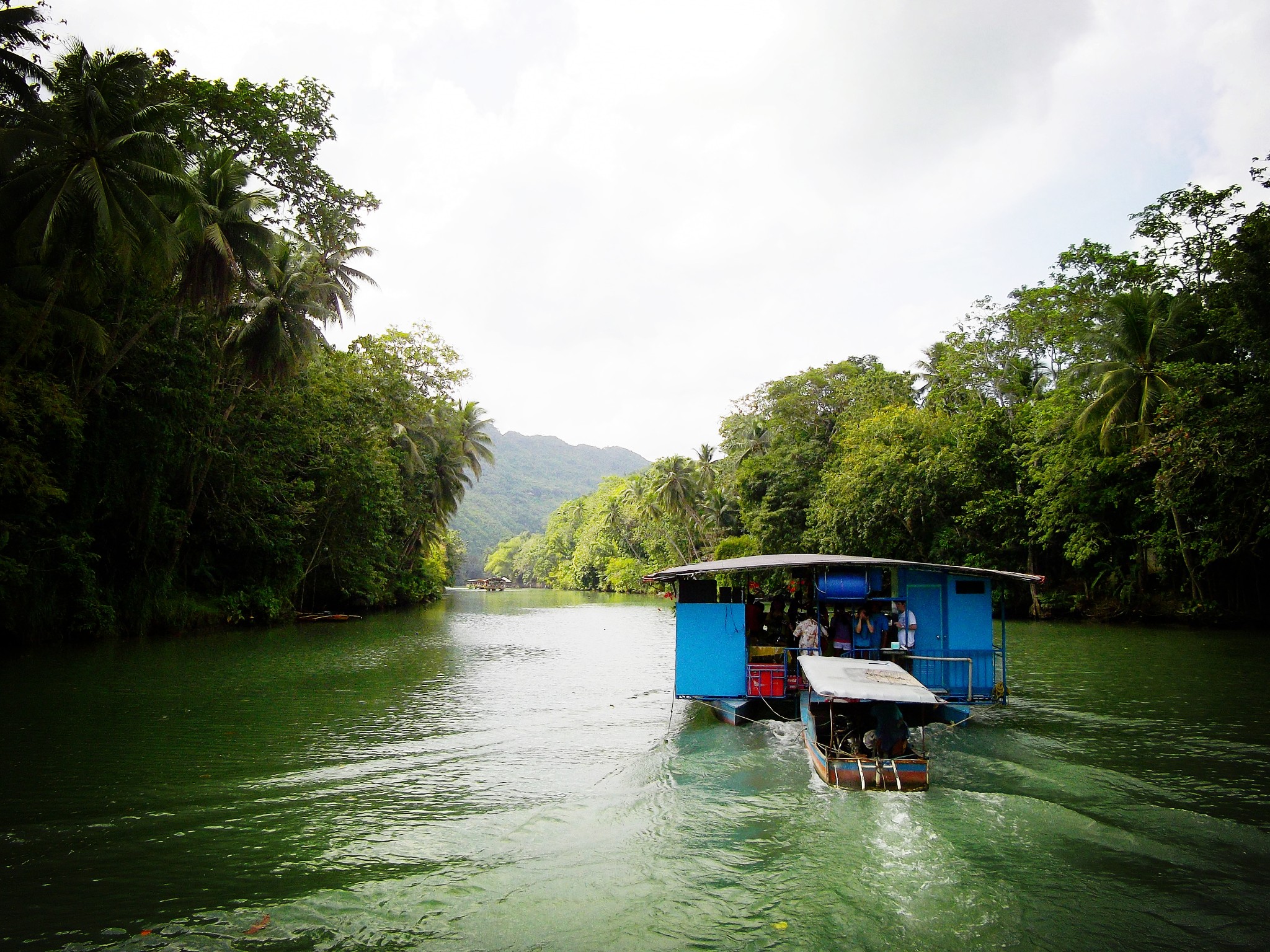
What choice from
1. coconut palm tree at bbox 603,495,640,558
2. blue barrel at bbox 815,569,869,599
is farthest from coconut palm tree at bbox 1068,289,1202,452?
coconut palm tree at bbox 603,495,640,558

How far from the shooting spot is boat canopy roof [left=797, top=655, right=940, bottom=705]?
351 inches

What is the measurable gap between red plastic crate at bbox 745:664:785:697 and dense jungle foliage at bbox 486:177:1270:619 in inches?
647

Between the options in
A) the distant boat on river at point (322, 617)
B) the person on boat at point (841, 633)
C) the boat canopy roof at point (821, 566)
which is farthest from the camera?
the distant boat on river at point (322, 617)

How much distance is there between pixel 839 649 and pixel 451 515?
142ft

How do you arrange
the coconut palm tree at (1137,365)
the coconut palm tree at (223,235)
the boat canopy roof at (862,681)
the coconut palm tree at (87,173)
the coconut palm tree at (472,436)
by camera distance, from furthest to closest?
the coconut palm tree at (472,436)
the coconut palm tree at (1137,365)
the coconut palm tree at (223,235)
the coconut palm tree at (87,173)
the boat canopy roof at (862,681)

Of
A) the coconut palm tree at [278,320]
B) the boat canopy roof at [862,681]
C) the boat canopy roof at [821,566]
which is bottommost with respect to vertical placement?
the boat canopy roof at [862,681]

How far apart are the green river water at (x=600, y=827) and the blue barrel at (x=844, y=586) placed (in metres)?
2.38

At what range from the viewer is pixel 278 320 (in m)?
23.6

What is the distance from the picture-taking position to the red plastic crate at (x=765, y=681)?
12.4 metres

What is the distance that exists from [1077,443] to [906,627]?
19.1 meters

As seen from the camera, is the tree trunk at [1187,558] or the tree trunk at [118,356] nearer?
the tree trunk at [118,356]

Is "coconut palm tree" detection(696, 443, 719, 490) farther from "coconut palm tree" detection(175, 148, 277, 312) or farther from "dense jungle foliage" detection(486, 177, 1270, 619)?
"coconut palm tree" detection(175, 148, 277, 312)

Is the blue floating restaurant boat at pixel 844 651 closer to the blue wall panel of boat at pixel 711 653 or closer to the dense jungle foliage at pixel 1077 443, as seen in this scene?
the blue wall panel of boat at pixel 711 653

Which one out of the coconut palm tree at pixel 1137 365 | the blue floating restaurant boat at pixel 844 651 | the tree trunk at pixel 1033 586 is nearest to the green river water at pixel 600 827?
the blue floating restaurant boat at pixel 844 651
